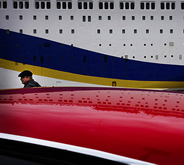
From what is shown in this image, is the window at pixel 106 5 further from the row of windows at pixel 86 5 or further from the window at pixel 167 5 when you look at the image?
the window at pixel 167 5

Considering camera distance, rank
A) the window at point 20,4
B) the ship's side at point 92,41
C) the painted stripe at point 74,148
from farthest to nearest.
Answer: the ship's side at point 92,41 → the window at point 20,4 → the painted stripe at point 74,148

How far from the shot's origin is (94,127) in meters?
0.58

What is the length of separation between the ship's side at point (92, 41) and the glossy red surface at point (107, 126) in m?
8.50

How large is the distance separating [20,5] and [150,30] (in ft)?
20.0

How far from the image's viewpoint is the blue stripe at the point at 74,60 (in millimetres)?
9297

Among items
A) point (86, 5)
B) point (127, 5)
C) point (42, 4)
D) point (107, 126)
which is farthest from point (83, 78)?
point (107, 126)

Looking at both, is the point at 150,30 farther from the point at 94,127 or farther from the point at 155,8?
the point at 94,127

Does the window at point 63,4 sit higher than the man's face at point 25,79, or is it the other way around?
the window at point 63,4

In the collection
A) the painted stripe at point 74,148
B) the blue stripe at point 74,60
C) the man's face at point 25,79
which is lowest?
the painted stripe at point 74,148

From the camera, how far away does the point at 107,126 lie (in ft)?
1.92

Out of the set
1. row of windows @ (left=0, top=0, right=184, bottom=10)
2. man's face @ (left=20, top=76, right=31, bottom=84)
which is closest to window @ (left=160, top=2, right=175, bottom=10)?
row of windows @ (left=0, top=0, right=184, bottom=10)

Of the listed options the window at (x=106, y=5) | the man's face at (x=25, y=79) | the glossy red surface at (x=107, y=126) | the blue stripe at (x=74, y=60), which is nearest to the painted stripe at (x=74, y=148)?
the glossy red surface at (x=107, y=126)

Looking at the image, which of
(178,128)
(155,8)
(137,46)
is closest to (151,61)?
(137,46)

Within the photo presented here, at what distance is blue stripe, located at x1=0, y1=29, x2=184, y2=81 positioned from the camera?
30.5 feet
